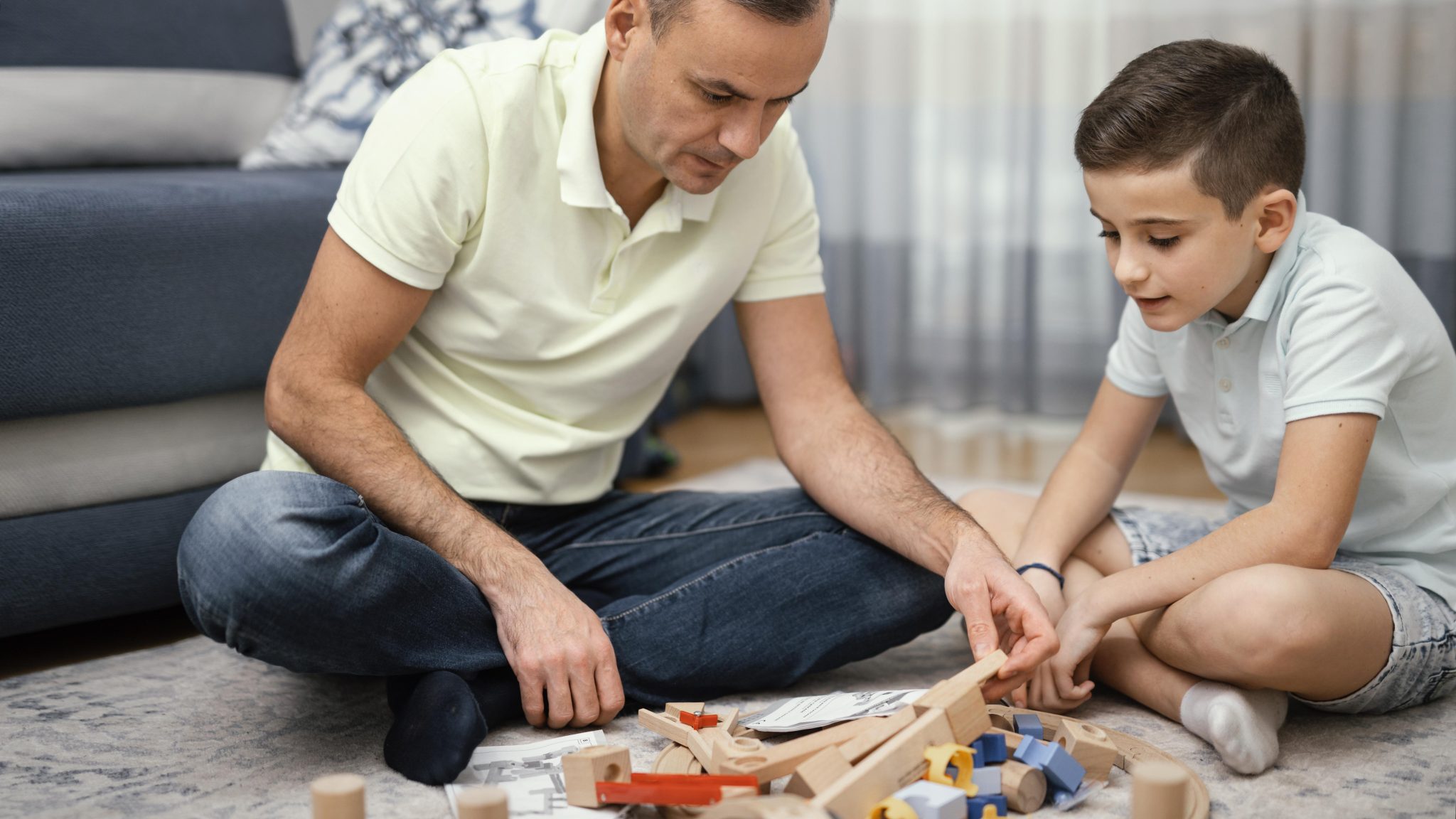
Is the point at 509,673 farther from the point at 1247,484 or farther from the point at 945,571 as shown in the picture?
the point at 1247,484

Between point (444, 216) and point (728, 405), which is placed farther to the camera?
point (728, 405)

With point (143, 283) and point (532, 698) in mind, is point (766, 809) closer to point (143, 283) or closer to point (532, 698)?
point (532, 698)

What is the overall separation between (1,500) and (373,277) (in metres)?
0.50

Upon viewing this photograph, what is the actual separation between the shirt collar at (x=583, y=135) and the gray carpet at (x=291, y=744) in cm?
49

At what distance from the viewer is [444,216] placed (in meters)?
1.12

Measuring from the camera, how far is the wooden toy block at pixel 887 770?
820mm

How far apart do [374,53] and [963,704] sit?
1.38 meters

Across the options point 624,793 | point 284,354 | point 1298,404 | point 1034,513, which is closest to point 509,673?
point 624,793

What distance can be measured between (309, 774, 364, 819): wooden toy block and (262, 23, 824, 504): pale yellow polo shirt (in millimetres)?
431

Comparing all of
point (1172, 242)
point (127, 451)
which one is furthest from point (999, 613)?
point (127, 451)

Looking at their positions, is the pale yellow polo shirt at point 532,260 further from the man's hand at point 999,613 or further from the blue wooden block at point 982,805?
the blue wooden block at point 982,805

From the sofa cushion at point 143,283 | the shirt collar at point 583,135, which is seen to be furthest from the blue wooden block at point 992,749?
the sofa cushion at point 143,283

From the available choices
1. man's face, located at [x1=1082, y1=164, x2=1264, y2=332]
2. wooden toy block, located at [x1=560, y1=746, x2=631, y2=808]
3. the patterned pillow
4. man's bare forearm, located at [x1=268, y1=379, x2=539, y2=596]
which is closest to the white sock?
man's face, located at [x1=1082, y1=164, x2=1264, y2=332]

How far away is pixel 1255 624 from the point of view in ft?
3.25
